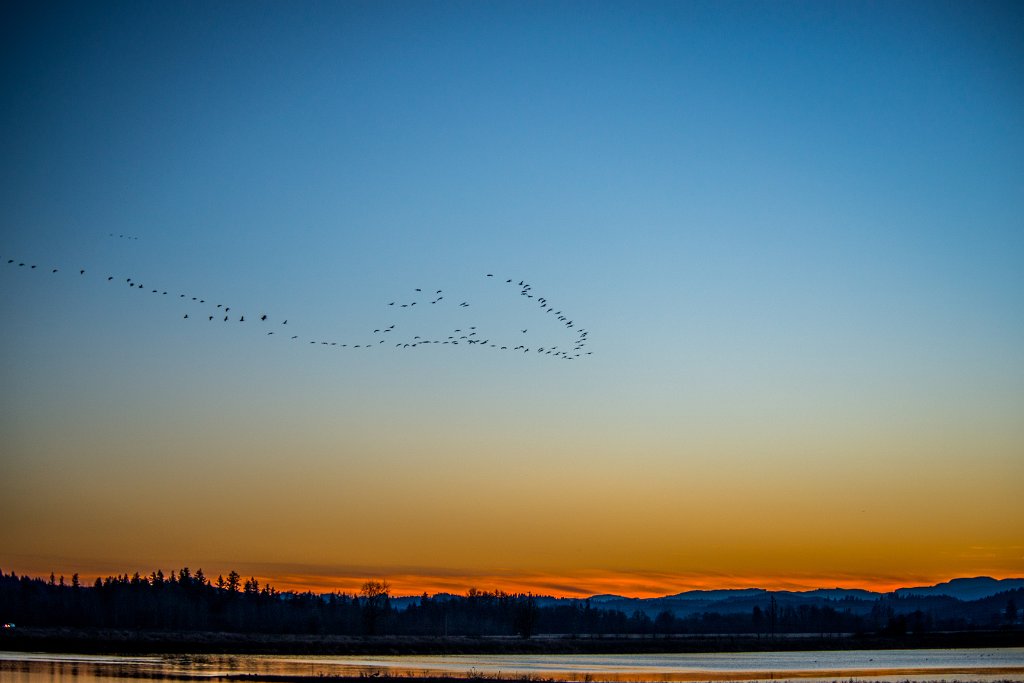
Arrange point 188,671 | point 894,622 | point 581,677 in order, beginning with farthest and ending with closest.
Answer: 1. point 894,622
2. point 581,677
3. point 188,671

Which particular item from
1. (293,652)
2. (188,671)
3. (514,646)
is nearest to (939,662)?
(514,646)

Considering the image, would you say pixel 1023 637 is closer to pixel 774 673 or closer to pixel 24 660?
pixel 774 673

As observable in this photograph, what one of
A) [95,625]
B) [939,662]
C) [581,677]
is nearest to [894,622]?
[939,662]

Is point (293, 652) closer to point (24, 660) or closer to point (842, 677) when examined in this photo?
point (24, 660)

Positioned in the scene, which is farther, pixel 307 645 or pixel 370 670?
pixel 307 645

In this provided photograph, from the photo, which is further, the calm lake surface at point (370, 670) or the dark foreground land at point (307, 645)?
the dark foreground land at point (307, 645)

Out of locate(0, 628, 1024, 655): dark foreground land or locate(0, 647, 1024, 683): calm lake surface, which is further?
locate(0, 628, 1024, 655): dark foreground land

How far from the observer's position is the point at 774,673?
82.9m

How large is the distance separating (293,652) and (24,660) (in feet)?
106

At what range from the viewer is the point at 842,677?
3066 inches

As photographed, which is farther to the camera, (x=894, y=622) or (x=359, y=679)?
(x=894, y=622)

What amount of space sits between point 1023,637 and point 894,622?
77.9ft

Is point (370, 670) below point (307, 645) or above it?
above

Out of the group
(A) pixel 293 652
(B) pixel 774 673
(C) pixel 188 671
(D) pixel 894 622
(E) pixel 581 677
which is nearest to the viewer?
(C) pixel 188 671
